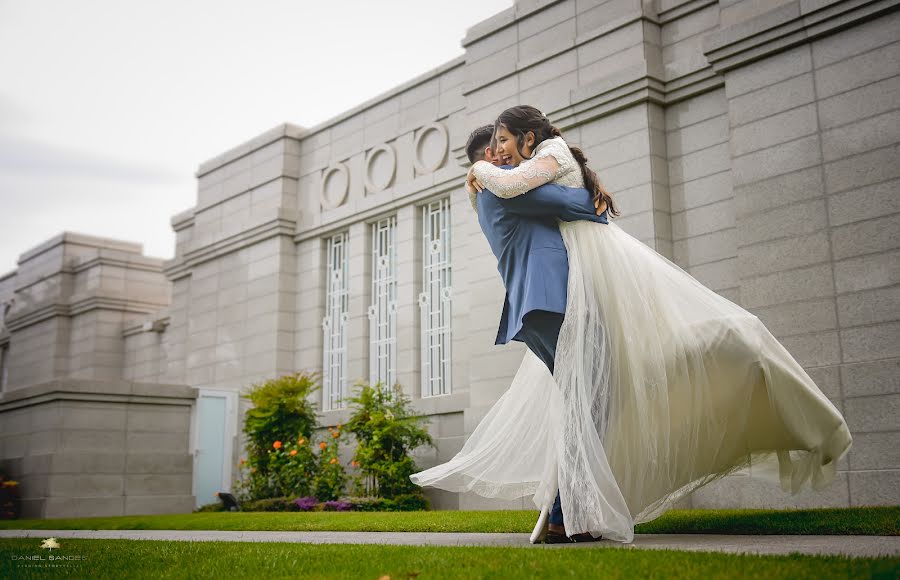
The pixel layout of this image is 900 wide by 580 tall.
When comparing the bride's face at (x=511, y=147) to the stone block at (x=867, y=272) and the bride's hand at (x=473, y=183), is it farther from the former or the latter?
the stone block at (x=867, y=272)

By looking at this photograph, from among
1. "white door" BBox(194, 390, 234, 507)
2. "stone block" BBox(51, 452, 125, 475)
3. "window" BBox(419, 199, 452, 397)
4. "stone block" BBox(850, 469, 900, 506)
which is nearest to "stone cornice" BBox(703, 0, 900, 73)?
"stone block" BBox(850, 469, 900, 506)

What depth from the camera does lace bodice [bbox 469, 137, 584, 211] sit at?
14.7 ft

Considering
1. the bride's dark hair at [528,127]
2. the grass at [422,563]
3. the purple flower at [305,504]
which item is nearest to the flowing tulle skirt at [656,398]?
the bride's dark hair at [528,127]

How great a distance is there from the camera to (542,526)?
14.4 ft

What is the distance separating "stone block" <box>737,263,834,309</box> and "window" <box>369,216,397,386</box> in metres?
6.83

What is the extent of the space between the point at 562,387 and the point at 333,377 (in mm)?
10920

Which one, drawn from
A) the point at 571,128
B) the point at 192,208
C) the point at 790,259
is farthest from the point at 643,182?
the point at 192,208

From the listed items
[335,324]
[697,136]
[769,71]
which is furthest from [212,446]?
[769,71]

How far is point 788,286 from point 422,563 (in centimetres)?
571

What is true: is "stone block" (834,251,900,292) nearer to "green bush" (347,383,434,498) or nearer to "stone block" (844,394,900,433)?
"stone block" (844,394,900,433)

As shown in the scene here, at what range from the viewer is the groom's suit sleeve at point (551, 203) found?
4539 millimetres

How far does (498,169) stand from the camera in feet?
14.9

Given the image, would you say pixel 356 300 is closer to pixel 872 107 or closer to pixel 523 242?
pixel 872 107

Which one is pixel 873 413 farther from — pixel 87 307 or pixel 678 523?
pixel 87 307
